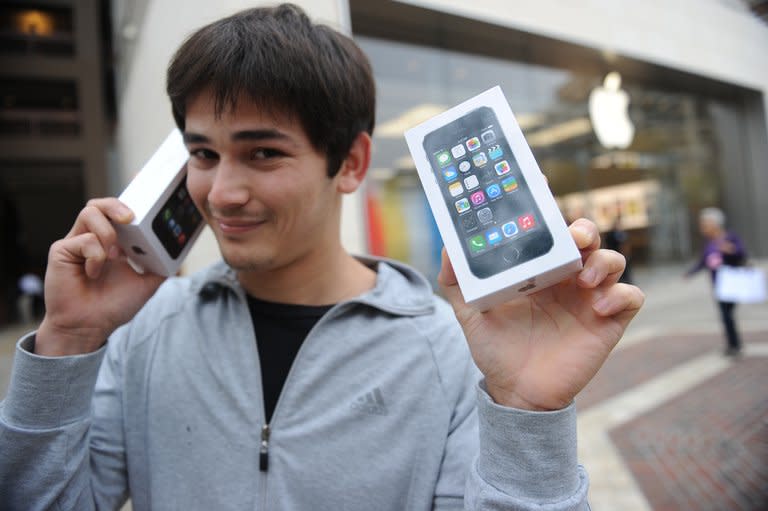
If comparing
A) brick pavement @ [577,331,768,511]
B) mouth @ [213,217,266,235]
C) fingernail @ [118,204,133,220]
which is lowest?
brick pavement @ [577,331,768,511]

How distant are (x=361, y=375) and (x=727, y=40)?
46.5 feet

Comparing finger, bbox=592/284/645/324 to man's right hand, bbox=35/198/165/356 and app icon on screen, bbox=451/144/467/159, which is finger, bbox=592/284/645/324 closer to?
app icon on screen, bbox=451/144/467/159

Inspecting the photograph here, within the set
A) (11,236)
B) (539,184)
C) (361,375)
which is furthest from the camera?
(11,236)

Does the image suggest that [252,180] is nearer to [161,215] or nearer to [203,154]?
[203,154]

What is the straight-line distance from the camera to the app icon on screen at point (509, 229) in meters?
0.98

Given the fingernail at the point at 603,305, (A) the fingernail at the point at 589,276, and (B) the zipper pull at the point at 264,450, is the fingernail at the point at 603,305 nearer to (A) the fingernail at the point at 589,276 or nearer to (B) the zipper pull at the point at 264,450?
(A) the fingernail at the point at 589,276

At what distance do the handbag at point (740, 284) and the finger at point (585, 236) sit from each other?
5.90m

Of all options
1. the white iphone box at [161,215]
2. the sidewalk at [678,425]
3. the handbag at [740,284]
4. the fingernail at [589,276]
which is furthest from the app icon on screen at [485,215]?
the handbag at [740,284]

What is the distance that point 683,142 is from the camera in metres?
13.3

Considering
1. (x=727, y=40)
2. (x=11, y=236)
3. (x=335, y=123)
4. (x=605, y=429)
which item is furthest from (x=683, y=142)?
(x=11, y=236)

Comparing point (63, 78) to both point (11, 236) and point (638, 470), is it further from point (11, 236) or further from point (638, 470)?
point (638, 470)

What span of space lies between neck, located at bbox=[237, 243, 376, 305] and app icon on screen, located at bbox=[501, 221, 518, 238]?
0.67 m

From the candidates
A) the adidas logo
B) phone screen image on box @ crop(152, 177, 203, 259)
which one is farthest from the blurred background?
the adidas logo

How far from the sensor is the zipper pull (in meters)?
1.24
